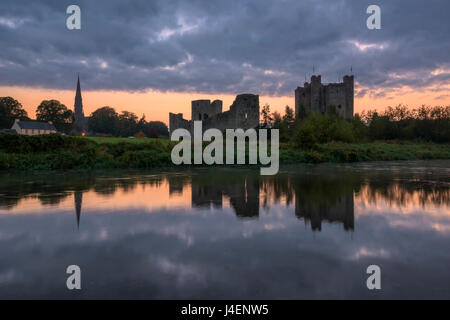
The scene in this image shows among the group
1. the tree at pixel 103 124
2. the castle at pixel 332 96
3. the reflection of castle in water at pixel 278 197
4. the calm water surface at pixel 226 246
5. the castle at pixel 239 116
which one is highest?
the castle at pixel 332 96

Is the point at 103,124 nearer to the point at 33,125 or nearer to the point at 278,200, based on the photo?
the point at 33,125

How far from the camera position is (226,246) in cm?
528

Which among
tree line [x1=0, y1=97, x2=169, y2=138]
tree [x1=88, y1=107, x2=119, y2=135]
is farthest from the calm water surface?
tree [x1=88, y1=107, x2=119, y2=135]

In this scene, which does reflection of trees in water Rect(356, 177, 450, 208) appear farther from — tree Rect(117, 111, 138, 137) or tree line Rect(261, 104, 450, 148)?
tree Rect(117, 111, 138, 137)

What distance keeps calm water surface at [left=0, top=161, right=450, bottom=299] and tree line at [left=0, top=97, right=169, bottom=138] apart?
4746 centimetres

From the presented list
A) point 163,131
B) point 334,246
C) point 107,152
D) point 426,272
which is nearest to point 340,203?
point 334,246

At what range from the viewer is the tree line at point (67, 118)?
202ft

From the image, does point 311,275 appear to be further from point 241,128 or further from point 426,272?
point 241,128

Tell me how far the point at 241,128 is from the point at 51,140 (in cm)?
1986

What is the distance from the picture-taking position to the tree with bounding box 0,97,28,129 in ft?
197

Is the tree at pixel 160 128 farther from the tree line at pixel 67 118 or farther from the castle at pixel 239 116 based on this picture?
the castle at pixel 239 116

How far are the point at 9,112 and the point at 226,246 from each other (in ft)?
234

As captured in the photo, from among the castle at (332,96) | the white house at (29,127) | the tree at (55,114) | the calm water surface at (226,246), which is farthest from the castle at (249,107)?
the tree at (55,114)
